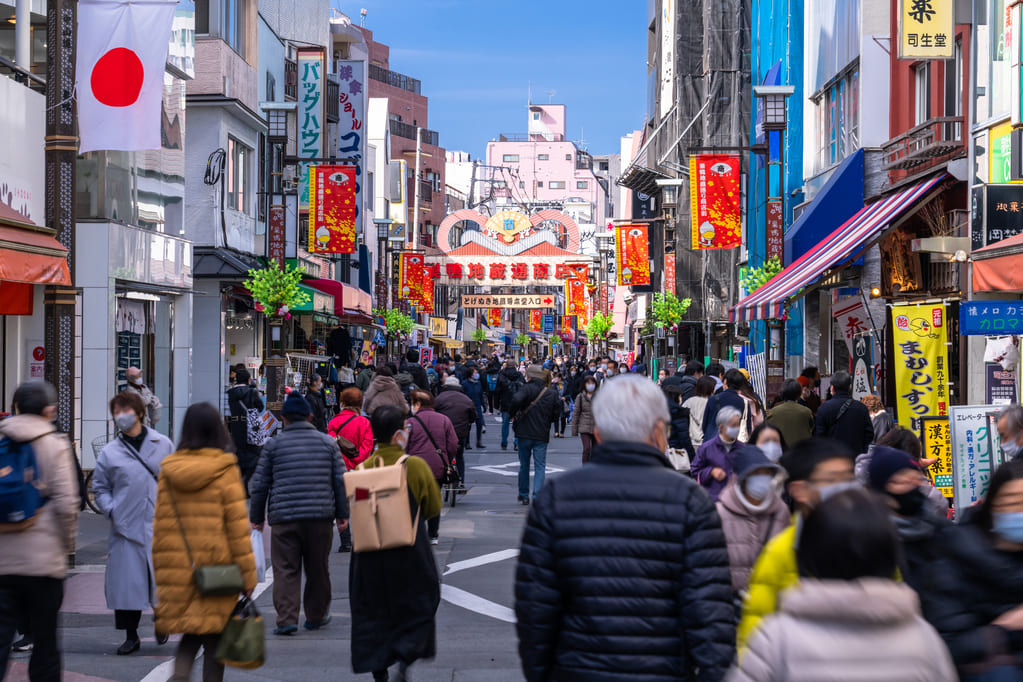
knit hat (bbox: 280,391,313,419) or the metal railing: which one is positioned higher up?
the metal railing

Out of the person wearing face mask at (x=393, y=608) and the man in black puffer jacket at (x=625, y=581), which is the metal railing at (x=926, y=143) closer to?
the person wearing face mask at (x=393, y=608)

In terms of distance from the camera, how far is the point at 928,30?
1594 centimetres

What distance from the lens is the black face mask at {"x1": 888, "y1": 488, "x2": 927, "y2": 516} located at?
5.22m

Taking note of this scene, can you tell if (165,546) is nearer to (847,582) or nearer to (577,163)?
(847,582)

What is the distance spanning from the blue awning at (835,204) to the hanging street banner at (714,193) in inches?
286

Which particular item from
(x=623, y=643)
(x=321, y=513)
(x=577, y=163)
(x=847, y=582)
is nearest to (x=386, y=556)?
(x=321, y=513)

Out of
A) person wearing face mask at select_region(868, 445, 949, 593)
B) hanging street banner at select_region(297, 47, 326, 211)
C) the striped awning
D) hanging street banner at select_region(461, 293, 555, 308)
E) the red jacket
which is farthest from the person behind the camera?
hanging street banner at select_region(461, 293, 555, 308)

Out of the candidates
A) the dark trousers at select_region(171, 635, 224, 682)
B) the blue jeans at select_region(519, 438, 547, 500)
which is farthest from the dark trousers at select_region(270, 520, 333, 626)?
the blue jeans at select_region(519, 438, 547, 500)

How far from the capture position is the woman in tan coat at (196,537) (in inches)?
255

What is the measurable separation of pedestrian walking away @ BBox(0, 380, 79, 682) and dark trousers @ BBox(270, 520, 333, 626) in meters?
2.61

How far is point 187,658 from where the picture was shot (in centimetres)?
657

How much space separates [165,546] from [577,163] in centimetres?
14426

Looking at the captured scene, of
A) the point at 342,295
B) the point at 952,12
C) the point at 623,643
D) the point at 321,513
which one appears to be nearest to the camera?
the point at 623,643

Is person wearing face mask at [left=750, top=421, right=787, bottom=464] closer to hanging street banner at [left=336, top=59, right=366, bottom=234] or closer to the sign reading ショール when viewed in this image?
the sign reading ショール
